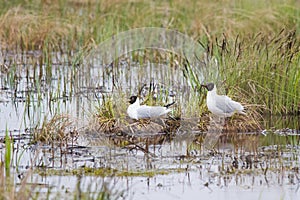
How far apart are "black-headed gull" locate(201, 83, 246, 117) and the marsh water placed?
0.89 ft

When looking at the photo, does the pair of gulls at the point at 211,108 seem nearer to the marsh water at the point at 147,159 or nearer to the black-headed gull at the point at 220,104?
the black-headed gull at the point at 220,104

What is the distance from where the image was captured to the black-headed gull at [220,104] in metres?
8.48

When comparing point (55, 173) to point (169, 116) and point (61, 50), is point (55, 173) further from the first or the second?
point (61, 50)

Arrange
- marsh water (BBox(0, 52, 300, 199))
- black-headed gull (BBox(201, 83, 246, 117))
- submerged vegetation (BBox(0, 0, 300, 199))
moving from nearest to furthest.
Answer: marsh water (BBox(0, 52, 300, 199)), submerged vegetation (BBox(0, 0, 300, 199)), black-headed gull (BBox(201, 83, 246, 117))

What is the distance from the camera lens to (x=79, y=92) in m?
11.0

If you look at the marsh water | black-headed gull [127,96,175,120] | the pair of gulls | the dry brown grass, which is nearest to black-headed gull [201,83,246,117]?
the pair of gulls

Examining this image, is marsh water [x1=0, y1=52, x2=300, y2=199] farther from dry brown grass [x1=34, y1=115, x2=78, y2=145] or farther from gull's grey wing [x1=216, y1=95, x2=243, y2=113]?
gull's grey wing [x1=216, y1=95, x2=243, y2=113]

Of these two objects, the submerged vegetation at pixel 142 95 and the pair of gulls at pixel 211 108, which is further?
the pair of gulls at pixel 211 108

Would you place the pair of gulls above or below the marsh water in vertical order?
above

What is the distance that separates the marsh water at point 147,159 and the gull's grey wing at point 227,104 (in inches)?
11.6

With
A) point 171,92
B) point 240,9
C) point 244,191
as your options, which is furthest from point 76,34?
point 244,191

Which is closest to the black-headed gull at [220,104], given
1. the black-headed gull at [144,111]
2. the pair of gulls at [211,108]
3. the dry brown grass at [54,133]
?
the pair of gulls at [211,108]

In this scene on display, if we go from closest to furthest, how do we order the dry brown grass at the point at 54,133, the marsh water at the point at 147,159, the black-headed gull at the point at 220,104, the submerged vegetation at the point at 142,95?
the marsh water at the point at 147,159, the submerged vegetation at the point at 142,95, the dry brown grass at the point at 54,133, the black-headed gull at the point at 220,104

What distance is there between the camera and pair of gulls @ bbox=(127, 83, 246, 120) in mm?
8484
